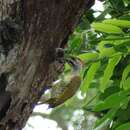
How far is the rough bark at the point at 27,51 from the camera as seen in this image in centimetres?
80

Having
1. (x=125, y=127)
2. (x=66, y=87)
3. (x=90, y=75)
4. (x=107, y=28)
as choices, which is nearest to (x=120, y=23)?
(x=107, y=28)

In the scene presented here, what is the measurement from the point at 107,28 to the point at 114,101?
0.21 metres

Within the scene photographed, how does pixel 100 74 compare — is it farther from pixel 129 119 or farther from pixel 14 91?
pixel 14 91

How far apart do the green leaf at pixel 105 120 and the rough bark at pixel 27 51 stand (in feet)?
1.55

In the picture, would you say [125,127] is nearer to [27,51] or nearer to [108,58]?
[108,58]

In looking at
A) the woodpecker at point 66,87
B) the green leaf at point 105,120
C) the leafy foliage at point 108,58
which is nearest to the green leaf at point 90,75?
the leafy foliage at point 108,58

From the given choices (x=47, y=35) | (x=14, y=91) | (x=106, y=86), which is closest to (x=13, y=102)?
(x=14, y=91)

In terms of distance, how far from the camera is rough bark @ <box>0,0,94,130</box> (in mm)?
803

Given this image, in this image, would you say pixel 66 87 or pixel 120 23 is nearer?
pixel 66 87

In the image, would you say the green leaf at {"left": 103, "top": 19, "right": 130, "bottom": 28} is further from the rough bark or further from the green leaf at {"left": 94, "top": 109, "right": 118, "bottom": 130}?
the rough bark

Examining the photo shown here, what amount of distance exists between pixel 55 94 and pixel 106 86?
512 millimetres

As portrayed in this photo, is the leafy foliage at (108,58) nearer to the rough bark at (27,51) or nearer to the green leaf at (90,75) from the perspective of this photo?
the green leaf at (90,75)

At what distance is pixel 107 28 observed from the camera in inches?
47.7

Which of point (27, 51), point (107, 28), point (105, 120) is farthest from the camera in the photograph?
point (105, 120)
